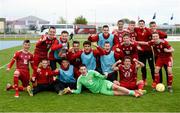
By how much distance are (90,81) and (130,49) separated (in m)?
1.32

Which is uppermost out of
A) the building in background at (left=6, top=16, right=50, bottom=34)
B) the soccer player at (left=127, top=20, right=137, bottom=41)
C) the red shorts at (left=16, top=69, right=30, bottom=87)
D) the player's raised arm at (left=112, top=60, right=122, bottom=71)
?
the soccer player at (left=127, top=20, right=137, bottom=41)

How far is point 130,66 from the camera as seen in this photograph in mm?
8320

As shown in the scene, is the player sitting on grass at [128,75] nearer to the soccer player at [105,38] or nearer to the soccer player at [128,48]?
the soccer player at [128,48]

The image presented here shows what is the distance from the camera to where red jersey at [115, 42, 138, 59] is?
8703 mm

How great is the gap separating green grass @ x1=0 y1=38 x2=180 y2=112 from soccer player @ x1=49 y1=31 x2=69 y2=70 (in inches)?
39.9

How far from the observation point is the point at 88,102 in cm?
726

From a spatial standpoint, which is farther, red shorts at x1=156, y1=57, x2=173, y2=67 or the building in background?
the building in background

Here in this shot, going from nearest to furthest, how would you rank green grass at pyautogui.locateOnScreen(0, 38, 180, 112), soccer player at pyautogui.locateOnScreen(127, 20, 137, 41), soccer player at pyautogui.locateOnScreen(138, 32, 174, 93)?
green grass at pyautogui.locateOnScreen(0, 38, 180, 112), soccer player at pyautogui.locateOnScreen(138, 32, 174, 93), soccer player at pyautogui.locateOnScreen(127, 20, 137, 41)

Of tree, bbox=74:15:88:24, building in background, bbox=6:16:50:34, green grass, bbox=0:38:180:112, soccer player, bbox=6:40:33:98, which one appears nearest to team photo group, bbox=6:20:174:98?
soccer player, bbox=6:40:33:98

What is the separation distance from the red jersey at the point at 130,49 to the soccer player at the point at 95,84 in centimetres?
92

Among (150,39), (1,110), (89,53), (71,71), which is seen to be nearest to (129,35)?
(150,39)

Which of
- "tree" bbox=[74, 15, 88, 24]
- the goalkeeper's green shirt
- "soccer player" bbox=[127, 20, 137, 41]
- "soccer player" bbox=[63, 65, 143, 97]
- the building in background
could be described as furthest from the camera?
"tree" bbox=[74, 15, 88, 24]

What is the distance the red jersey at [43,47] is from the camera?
898 cm

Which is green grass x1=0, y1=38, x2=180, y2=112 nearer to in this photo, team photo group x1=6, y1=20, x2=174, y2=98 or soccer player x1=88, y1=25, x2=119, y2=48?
team photo group x1=6, y1=20, x2=174, y2=98
